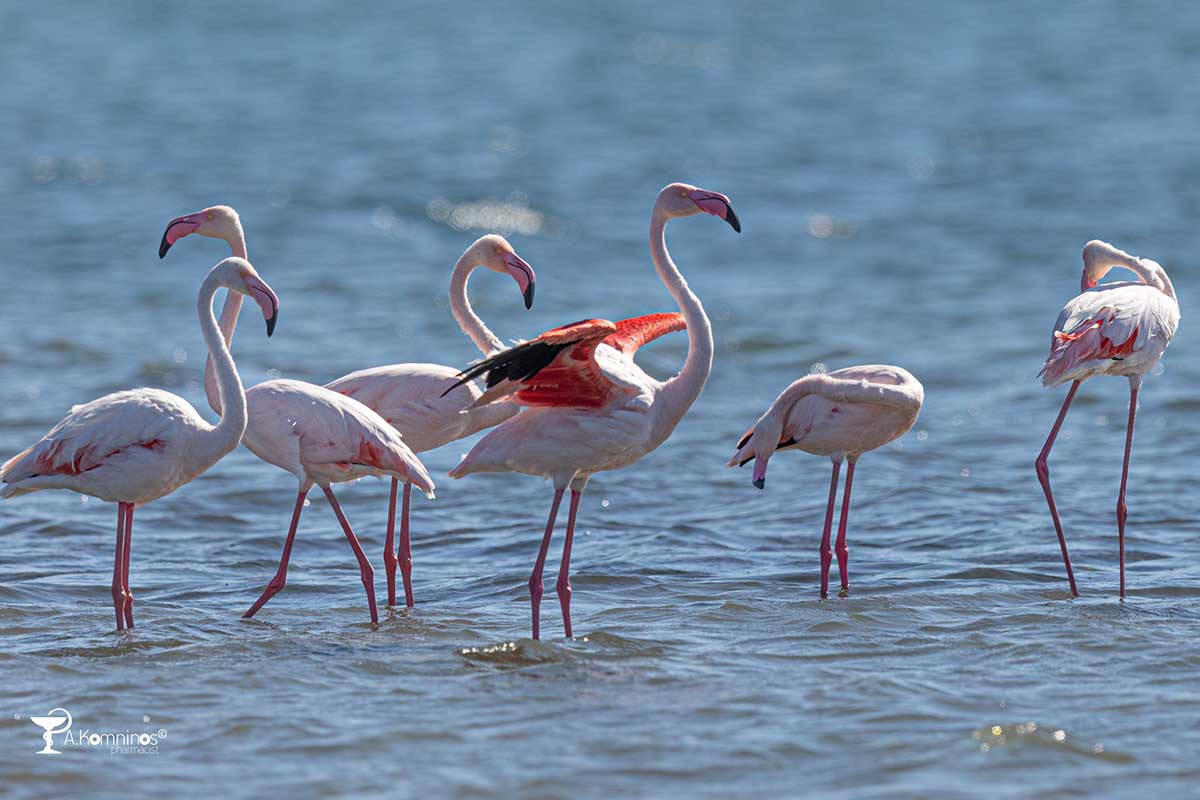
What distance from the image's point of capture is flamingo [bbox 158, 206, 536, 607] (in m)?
6.96

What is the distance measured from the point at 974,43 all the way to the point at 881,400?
77.1ft

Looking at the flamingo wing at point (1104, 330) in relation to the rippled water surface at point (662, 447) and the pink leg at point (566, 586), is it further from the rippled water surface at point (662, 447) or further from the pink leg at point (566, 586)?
the pink leg at point (566, 586)

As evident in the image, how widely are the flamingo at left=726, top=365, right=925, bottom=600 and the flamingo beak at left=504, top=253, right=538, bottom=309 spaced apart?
1.09 meters

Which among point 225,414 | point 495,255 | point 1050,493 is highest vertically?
point 495,255

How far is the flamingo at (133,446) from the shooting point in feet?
20.1

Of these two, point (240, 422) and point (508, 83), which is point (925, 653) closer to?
point (240, 422)

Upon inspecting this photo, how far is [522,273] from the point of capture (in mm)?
6871

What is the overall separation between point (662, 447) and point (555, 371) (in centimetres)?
418

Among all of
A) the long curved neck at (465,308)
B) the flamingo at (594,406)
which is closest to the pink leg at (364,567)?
the flamingo at (594,406)

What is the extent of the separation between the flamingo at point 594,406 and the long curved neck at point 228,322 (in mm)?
1102

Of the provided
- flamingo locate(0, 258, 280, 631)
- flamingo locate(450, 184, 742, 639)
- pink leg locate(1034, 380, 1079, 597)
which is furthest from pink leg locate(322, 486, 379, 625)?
pink leg locate(1034, 380, 1079, 597)

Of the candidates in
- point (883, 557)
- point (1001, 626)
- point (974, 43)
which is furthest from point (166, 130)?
point (1001, 626)

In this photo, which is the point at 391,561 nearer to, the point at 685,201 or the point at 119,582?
the point at 119,582

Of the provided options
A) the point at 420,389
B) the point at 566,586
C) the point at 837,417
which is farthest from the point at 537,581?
the point at 837,417
